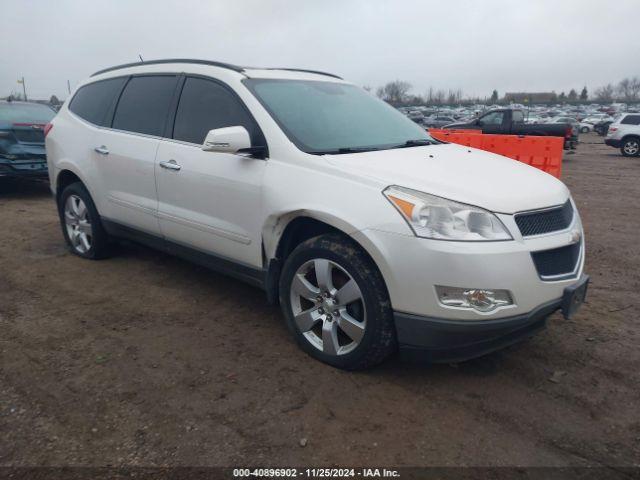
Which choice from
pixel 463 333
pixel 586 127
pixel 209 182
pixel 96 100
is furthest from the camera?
pixel 586 127

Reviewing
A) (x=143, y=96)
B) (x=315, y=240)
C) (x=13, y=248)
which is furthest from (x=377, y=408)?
(x=13, y=248)

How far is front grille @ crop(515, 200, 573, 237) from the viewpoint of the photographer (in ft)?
9.14

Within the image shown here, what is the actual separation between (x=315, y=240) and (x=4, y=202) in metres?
7.29

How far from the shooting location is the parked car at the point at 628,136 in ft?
62.9

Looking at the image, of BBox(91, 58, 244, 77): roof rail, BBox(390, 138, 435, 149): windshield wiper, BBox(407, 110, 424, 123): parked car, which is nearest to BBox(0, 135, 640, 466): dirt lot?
BBox(390, 138, 435, 149): windshield wiper

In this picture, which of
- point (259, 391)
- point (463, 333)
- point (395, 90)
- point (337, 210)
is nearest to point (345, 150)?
point (337, 210)

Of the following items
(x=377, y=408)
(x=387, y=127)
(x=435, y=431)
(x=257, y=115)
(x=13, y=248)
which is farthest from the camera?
(x=13, y=248)

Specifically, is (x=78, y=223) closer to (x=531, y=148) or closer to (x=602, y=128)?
(x=531, y=148)

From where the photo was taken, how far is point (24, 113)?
897 cm

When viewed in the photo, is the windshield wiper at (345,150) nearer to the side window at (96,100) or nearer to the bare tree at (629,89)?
the side window at (96,100)

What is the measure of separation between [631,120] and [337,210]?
2040 centimetres

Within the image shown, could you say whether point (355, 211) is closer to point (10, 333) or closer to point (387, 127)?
point (387, 127)

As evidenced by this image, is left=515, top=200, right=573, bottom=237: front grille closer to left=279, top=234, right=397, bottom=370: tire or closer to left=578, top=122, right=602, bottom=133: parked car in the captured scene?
left=279, top=234, right=397, bottom=370: tire

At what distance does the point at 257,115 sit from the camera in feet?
11.5
